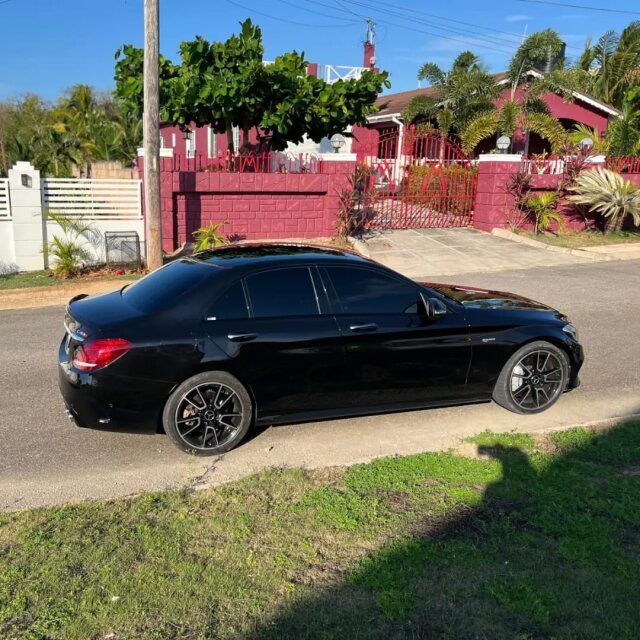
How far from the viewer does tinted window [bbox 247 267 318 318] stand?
4.66 m

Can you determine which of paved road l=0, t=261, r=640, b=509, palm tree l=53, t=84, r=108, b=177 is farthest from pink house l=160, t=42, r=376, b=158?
paved road l=0, t=261, r=640, b=509

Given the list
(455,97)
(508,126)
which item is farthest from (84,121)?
(508,126)

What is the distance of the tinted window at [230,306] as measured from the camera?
14.9 feet

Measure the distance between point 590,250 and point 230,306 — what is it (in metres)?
12.9

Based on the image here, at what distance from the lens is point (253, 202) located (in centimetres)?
1477

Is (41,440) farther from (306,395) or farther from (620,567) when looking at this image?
(620,567)

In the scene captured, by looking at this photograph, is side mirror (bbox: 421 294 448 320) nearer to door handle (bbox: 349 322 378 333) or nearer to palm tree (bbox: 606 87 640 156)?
door handle (bbox: 349 322 378 333)

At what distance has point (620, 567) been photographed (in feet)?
10.2

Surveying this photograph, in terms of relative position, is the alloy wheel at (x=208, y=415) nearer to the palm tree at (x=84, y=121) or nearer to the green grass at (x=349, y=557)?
the green grass at (x=349, y=557)

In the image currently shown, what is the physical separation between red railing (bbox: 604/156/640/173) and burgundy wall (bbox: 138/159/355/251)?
7.91m

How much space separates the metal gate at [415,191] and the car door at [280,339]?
11453mm

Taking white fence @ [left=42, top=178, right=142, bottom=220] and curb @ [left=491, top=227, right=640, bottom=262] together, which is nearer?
white fence @ [left=42, top=178, right=142, bottom=220]

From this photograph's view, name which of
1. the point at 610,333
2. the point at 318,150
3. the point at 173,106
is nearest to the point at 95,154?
the point at 318,150

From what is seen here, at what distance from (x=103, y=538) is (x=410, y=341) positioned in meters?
2.62
